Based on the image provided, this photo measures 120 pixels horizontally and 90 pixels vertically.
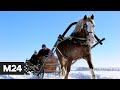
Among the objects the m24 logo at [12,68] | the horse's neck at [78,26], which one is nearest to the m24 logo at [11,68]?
the m24 logo at [12,68]

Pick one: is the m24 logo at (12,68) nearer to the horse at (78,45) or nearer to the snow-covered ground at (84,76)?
the snow-covered ground at (84,76)

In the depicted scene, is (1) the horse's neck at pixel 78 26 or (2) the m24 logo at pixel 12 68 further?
(1) the horse's neck at pixel 78 26

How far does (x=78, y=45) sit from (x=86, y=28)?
11.0 inches

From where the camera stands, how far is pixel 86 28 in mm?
4742

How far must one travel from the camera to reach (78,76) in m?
4.67

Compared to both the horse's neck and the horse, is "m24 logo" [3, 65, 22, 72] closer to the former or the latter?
the horse

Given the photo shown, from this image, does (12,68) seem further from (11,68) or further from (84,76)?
(84,76)

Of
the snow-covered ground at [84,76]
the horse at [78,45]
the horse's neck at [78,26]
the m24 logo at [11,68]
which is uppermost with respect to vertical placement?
the horse's neck at [78,26]

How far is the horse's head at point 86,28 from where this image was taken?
15.5 feet
